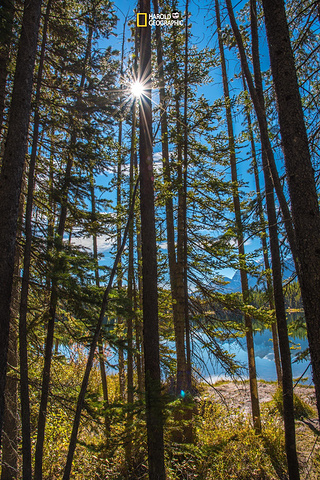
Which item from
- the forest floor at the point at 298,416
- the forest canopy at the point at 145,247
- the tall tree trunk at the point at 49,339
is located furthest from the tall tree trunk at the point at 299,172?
the tall tree trunk at the point at 49,339

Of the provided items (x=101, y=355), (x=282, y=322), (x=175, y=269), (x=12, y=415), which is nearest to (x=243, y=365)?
(x=282, y=322)

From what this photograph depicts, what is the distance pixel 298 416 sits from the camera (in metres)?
9.42

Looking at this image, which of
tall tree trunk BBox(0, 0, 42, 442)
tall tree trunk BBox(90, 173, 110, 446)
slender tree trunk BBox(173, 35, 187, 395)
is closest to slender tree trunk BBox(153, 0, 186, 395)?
slender tree trunk BBox(173, 35, 187, 395)

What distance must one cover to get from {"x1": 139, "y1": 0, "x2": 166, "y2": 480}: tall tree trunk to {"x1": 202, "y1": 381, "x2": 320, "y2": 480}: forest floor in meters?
1.98

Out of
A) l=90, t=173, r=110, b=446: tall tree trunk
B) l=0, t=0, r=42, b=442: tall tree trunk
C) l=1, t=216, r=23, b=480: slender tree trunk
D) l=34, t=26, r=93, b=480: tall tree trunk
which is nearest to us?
l=0, t=0, r=42, b=442: tall tree trunk

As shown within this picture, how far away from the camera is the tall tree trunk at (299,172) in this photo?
10.1ft

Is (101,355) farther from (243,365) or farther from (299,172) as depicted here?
(299,172)

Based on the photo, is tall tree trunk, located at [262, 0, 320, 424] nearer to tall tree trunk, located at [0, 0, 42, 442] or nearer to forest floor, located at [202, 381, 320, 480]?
forest floor, located at [202, 381, 320, 480]

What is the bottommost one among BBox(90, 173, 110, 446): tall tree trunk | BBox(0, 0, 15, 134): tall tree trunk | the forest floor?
the forest floor

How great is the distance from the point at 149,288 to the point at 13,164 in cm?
306

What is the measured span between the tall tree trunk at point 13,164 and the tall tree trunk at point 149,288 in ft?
6.61

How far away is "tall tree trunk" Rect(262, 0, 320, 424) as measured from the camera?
10.1 feet

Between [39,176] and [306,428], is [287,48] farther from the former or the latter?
[306,428]

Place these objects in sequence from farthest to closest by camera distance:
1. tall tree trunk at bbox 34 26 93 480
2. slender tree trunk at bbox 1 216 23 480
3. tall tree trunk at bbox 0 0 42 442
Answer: slender tree trunk at bbox 1 216 23 480, tall tree trunk at bbox 34 26 93 480, tall tree trunk at bbox 0 0 42 442
